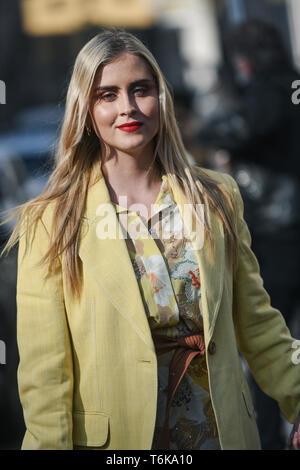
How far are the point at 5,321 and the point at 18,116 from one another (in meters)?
12.2

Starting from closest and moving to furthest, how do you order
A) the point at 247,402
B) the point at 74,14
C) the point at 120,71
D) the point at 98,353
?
the point at 98,353 → the point at 120,71 → the point at 247,402 → the point at 74,14

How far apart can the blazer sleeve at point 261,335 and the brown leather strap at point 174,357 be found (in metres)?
0.27

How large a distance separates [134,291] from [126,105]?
576 millimetres

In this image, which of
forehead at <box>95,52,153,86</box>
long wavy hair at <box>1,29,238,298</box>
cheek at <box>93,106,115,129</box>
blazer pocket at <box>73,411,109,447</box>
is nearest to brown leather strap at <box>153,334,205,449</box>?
blazer pocket at <box>73,411,109,447</box>

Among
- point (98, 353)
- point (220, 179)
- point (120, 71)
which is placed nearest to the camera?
point (98, 353)

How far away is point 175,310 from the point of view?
221 centimetres

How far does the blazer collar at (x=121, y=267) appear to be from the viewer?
2.16 m

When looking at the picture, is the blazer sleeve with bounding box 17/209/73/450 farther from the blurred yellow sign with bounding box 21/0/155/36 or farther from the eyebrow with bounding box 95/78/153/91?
the blurred yellow sign with bounding box 21/0/155/36

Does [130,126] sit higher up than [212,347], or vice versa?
[130,126]

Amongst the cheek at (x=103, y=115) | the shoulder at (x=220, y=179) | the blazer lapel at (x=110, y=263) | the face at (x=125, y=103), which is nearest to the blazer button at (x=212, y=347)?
the blazer lapel at (x=110, y=263)

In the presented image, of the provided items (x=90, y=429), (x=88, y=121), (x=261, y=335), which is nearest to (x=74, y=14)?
(x=88, y=121)

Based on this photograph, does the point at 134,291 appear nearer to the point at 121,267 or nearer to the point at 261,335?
the point at 121,267

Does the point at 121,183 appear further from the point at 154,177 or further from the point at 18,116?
the point at 18,116

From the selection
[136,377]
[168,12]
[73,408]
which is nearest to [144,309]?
[136,377]
